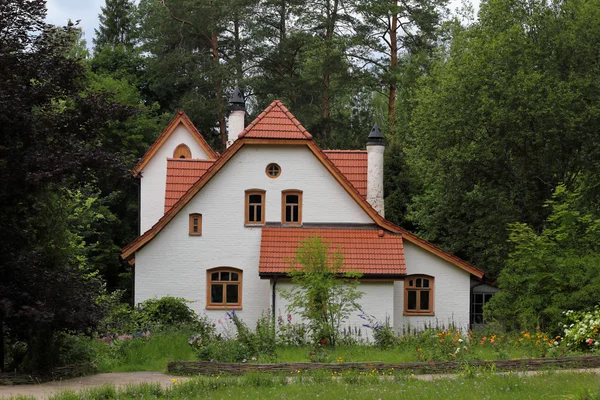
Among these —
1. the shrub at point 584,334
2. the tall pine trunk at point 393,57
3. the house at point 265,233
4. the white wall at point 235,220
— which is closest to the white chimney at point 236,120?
the house at point 265,233

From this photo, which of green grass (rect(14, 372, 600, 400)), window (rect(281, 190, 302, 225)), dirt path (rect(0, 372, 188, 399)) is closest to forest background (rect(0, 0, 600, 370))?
dirt path (rect(0, 372, 188, 399))

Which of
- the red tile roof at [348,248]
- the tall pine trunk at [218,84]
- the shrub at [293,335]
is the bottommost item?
the shrub at [293,335]

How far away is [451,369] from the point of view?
51.9ft

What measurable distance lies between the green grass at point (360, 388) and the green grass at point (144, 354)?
4207 mm

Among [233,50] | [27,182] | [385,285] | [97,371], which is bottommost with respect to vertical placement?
[97,371]

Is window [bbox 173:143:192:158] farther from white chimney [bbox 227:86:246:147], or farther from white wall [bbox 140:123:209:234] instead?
white chimney [bbox 227:86:246:147]

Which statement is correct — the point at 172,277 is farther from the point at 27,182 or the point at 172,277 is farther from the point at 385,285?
the point at 27,182

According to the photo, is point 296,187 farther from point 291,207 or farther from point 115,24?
point 115,24

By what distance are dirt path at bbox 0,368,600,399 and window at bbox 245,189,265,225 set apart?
11905mm

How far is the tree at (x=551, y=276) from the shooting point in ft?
78.0

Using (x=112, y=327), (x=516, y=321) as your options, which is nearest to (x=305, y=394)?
(x=112, y=327)

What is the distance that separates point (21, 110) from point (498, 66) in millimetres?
21420

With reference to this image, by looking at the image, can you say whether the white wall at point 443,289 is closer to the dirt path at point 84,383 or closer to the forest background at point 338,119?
the forest background at point 338,119

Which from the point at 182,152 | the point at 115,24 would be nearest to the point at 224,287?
the point at 182,152
